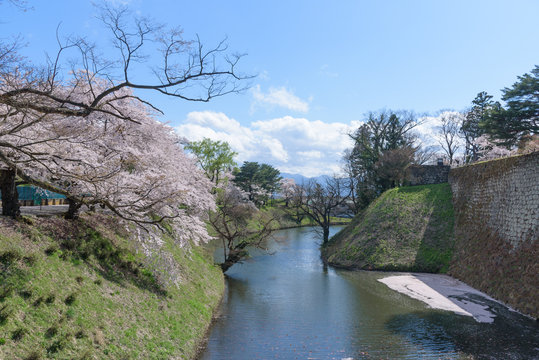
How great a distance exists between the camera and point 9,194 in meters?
9.35

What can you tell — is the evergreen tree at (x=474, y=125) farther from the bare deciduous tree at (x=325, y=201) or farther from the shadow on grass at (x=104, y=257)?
the shadow on grass at (x=104, y=257)

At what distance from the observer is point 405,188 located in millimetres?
29844

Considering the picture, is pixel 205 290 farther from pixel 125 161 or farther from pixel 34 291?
pixel 34 291

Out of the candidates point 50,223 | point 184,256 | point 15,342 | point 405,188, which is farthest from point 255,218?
point 15,342

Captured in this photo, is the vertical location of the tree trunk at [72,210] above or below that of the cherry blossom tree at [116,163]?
below

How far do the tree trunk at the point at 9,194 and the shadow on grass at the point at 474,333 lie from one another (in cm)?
1272

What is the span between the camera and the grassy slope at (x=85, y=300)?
252 inches

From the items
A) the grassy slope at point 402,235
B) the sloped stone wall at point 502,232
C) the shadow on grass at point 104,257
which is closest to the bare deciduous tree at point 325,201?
the grassy slope at point 402,235

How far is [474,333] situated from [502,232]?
7.68 m

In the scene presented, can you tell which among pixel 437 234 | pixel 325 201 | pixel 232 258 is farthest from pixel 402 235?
pixel 232 258

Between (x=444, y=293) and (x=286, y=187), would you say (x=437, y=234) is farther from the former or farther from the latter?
(x=286, y=187)

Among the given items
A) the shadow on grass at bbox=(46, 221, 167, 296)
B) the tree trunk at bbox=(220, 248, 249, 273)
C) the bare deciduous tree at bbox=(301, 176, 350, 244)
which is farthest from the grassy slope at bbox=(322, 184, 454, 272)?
the shadow on grass at bbox=(46, 221, 167, 296)

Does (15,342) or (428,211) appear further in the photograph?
(428,211)

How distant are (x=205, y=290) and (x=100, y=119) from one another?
8.19 m
